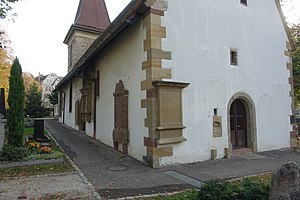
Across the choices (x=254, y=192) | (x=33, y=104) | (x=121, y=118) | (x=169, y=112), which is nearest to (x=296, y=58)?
(x=169, y=112)

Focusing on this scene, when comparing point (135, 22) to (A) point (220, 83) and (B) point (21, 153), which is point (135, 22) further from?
(B) point (21, 153)

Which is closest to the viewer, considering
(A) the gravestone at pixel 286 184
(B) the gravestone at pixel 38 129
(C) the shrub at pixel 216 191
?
(A) the gravestone at pixel 286 184

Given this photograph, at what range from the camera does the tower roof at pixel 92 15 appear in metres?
24.8

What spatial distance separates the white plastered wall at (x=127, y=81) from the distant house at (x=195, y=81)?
37 millimetres

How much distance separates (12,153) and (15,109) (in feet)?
5.49

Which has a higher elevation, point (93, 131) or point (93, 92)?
point (93, 92)

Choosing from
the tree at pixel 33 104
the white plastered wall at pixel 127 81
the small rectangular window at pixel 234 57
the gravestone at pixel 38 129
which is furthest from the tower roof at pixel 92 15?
the small rectangular window at pixel 234 57

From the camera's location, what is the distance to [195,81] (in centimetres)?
877

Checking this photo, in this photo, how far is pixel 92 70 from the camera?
14875 millimetres

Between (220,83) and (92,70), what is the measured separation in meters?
8.44

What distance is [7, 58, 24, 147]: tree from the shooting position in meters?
8.48

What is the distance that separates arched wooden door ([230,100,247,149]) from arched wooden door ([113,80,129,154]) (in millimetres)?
4513

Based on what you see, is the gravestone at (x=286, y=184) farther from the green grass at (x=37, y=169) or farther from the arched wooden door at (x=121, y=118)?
the arched wooden door at (x=121, y=118)

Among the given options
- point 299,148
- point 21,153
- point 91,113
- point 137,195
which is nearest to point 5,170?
point 21,153
